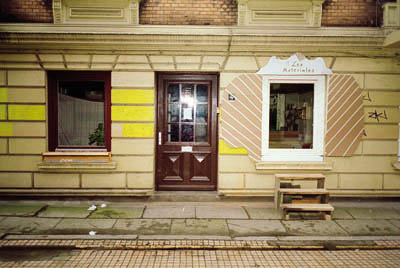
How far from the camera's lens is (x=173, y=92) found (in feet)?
23.2

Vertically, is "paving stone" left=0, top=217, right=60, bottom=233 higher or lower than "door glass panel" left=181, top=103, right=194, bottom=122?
lower

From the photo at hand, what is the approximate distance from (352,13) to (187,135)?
4.68m

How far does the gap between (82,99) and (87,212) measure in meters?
2.62

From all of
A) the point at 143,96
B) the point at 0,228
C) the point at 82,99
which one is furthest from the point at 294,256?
the point at 82,99

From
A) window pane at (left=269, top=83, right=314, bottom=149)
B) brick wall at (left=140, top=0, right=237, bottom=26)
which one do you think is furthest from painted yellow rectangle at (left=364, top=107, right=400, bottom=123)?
brick wall at (left=140, top=0, right=237, bottom=26)

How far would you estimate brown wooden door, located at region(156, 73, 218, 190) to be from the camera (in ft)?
23.1

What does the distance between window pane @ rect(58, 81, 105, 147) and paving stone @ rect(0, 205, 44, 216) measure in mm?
1529

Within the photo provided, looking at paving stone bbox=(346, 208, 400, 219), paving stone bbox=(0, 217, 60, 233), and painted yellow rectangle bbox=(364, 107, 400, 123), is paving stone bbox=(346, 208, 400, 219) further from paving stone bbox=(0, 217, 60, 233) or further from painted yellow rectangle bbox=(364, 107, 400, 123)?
paving stone bbox=(0, 217, 60, 233)

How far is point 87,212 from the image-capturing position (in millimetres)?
6066

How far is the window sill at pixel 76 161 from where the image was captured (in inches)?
261

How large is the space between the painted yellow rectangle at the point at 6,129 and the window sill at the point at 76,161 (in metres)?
0.93

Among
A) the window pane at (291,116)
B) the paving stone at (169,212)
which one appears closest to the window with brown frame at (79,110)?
the paving stone at (169,212)

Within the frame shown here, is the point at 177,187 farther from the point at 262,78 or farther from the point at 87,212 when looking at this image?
the point at 262,78

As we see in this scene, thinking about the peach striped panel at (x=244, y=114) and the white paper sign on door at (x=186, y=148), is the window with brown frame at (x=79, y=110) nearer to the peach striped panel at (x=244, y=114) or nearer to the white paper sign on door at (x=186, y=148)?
the white paper sign on door at (x=186, y=148)
